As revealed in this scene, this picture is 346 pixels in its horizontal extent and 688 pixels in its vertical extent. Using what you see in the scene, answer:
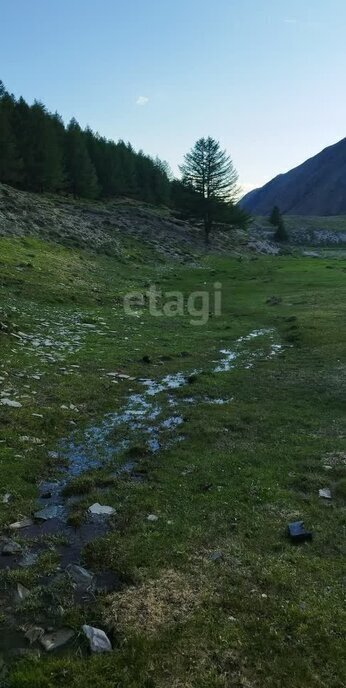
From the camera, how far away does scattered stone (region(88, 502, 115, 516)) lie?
10.2 m

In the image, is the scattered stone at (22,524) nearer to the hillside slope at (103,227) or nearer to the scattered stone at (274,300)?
the scattered stone at (274,300)

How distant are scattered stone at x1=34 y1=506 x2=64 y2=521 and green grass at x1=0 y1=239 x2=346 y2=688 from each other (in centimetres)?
28

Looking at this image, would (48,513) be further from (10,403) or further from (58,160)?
(58,160)

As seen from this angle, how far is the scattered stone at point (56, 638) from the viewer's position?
6816 millimetres

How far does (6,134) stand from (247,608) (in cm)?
8299

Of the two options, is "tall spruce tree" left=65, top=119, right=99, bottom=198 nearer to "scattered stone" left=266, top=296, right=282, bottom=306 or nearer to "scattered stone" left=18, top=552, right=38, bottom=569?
"scattered stone" left=266, top=296, right=282, bottom=306

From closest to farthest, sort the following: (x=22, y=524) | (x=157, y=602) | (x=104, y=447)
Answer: (x=157, y=602) < (x=22, y=524) < (x=104, y=447)

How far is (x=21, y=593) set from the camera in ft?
25.6

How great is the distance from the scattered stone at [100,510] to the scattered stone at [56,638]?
3.13 meters

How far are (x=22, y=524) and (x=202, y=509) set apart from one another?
3603 mm

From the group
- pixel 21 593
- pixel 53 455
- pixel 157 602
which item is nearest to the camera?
pixel 157 602

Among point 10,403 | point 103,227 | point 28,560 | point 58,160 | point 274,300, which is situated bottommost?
point 28,560

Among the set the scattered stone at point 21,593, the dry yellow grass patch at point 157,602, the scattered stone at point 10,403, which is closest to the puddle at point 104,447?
the dry yellow grass patch at point 157,602

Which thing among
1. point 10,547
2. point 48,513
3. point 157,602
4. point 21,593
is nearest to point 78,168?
point 48,513
